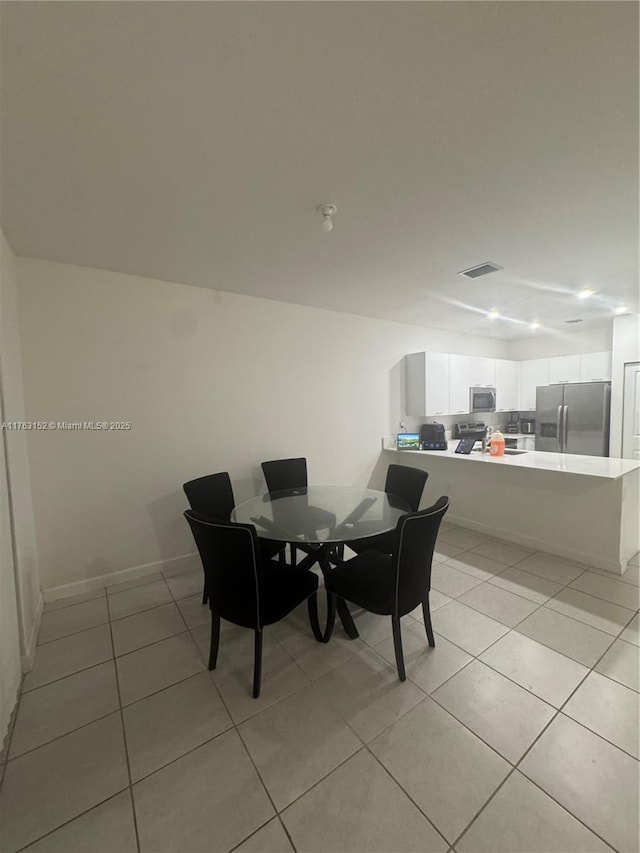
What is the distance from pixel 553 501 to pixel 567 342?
11.3 ft

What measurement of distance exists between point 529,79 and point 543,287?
99.8 inches

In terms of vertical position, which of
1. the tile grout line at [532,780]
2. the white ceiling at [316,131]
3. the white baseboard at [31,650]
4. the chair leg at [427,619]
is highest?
the white ceiling at [316,131]

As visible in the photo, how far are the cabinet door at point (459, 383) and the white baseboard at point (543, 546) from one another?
1580 millimetres

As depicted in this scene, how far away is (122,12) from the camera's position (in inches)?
35.8

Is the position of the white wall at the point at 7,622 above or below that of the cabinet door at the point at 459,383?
below

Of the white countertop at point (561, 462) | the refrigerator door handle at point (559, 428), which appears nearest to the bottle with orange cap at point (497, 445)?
the white countertop at point (561, 462)

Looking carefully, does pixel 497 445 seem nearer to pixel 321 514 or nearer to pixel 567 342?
pixel 321 514

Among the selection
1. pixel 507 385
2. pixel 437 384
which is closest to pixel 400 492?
pixel 437 384

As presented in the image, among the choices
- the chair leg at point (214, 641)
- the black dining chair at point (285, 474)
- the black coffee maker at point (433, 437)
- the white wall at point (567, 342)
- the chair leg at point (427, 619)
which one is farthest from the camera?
the white wall at point (567, 342)

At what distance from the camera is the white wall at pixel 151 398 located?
8.12 feet

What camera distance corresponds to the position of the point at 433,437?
4.34 meters

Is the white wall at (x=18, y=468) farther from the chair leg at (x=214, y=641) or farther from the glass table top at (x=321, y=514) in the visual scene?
the glass table top at (x=321, y=514)

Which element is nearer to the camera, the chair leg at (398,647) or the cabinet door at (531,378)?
the chair leg at (398,647)

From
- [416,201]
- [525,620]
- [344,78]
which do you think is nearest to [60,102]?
[344,78]
